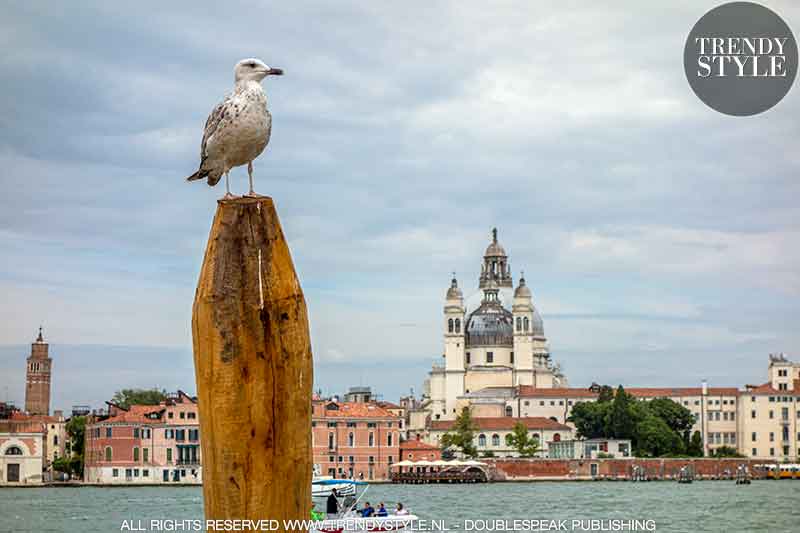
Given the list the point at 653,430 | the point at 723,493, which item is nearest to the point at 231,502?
the point at 723,493

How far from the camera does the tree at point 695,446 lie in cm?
11138

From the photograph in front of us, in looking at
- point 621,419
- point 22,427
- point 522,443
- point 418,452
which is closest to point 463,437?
point 522,443

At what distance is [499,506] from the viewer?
5906 cm

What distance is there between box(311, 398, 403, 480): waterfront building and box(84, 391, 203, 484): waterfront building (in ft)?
28.2

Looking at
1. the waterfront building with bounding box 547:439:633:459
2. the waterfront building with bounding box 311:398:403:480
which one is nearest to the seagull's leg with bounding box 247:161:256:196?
the waterfront building with bounding box 311:398:403:480

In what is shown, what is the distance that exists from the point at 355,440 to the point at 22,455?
22.7 meters

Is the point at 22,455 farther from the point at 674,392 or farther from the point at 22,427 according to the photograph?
the point at 674,392

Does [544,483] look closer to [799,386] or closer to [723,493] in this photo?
[723,493]

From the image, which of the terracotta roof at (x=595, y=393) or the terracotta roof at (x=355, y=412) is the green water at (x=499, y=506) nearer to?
the terracotta roof at (x=355, y=412)

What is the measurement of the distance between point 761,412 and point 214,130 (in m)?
116

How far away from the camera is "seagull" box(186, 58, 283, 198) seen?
19.6ft

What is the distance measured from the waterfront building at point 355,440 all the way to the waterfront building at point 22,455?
62.4 ft

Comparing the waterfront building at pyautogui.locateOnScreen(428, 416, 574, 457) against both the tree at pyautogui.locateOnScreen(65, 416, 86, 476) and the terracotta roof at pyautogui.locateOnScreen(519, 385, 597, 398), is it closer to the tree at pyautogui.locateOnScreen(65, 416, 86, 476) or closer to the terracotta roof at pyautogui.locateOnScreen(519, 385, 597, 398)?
the terracotta roof at pyautogui.locateOnScreen(519, 385, 597, 398)

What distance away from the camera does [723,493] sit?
259 feet
